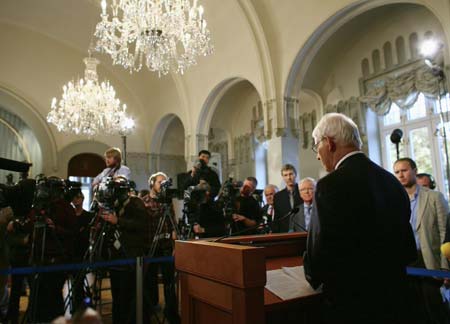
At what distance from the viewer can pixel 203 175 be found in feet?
15.2

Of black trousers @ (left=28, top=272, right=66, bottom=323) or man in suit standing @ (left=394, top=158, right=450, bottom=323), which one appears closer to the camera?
man in suit standing @ (left=394, top=158, right=450, bottom=323)

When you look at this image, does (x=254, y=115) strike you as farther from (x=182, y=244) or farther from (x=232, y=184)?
(x=182, y=244)

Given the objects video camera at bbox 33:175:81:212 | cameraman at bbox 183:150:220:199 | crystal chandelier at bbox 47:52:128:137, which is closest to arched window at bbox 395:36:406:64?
cameraman at bbox 183:150:220:199

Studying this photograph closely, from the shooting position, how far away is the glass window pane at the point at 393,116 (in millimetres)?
7989

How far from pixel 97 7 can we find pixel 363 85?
722cm

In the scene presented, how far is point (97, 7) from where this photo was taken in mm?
9906

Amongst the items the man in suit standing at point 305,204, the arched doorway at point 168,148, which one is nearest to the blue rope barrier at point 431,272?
the man in suit standing at point 305,204

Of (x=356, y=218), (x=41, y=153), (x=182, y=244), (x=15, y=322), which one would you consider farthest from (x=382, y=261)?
(x=41, y=153)

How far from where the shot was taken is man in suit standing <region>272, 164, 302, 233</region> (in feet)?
14.0

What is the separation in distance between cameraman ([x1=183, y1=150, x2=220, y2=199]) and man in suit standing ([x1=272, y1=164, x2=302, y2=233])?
803 mm

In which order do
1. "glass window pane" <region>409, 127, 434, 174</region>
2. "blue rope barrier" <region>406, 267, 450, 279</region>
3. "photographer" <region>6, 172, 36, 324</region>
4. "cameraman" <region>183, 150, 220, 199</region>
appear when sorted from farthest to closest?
"glass window pane" <region>409, 127, 434, 174</region> < "cameraman" <region>183, 150, 220, 199</region> < "photographer" <region>6, 172, 36, 324</region> < "blue rope barrier" <region>406, 267, 450, 279</region>

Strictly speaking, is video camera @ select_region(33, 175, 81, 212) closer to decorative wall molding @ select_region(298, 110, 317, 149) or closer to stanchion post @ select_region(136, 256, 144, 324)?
stanchion post @ select_region(136, 256, 144, 324)

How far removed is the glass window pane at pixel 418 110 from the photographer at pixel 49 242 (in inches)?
271

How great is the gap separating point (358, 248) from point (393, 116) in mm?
7531
